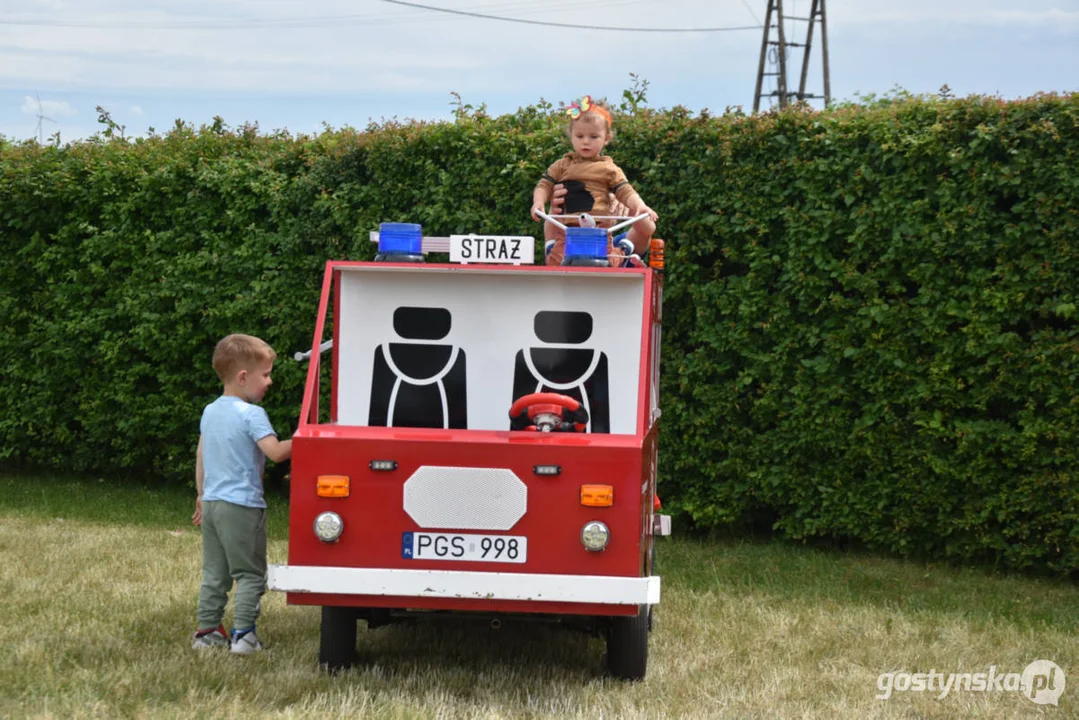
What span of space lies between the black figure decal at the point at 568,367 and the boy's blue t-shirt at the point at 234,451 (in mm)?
1248

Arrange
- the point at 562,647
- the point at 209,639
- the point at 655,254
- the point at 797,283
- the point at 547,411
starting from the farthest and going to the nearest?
1. the point at 797,283
2. the point at 655,254
3. the point at 562,647
4. the point at 209,639
5. the point at 547,411

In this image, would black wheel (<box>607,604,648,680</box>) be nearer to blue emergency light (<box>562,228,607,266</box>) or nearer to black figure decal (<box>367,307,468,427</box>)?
black figure decal (<box>367,307,468,427</box>)

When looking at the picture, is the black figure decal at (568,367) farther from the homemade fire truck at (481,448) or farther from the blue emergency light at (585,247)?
the blue emergency light at (585,247)

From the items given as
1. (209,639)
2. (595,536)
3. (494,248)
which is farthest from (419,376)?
(209,639)

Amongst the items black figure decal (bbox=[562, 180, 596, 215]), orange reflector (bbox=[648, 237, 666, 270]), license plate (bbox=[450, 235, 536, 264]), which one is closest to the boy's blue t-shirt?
license plate (bbox=[450, 235, 536, 264])

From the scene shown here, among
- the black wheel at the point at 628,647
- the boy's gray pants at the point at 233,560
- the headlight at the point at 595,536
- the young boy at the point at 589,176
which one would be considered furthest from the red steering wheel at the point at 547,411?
the young boy at the point at 589,176

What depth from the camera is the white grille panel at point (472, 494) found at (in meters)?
5.41

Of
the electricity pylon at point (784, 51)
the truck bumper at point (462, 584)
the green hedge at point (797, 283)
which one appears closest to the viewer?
the truck bumper at point (462, 584)

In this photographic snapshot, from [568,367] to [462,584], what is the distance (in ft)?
4.33

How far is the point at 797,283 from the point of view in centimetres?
918

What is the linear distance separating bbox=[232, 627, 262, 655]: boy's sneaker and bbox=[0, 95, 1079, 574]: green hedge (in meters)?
4.30

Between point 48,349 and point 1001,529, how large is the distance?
857cm

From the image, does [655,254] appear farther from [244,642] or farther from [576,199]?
[244,642]

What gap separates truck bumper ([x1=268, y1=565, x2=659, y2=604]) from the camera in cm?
536
